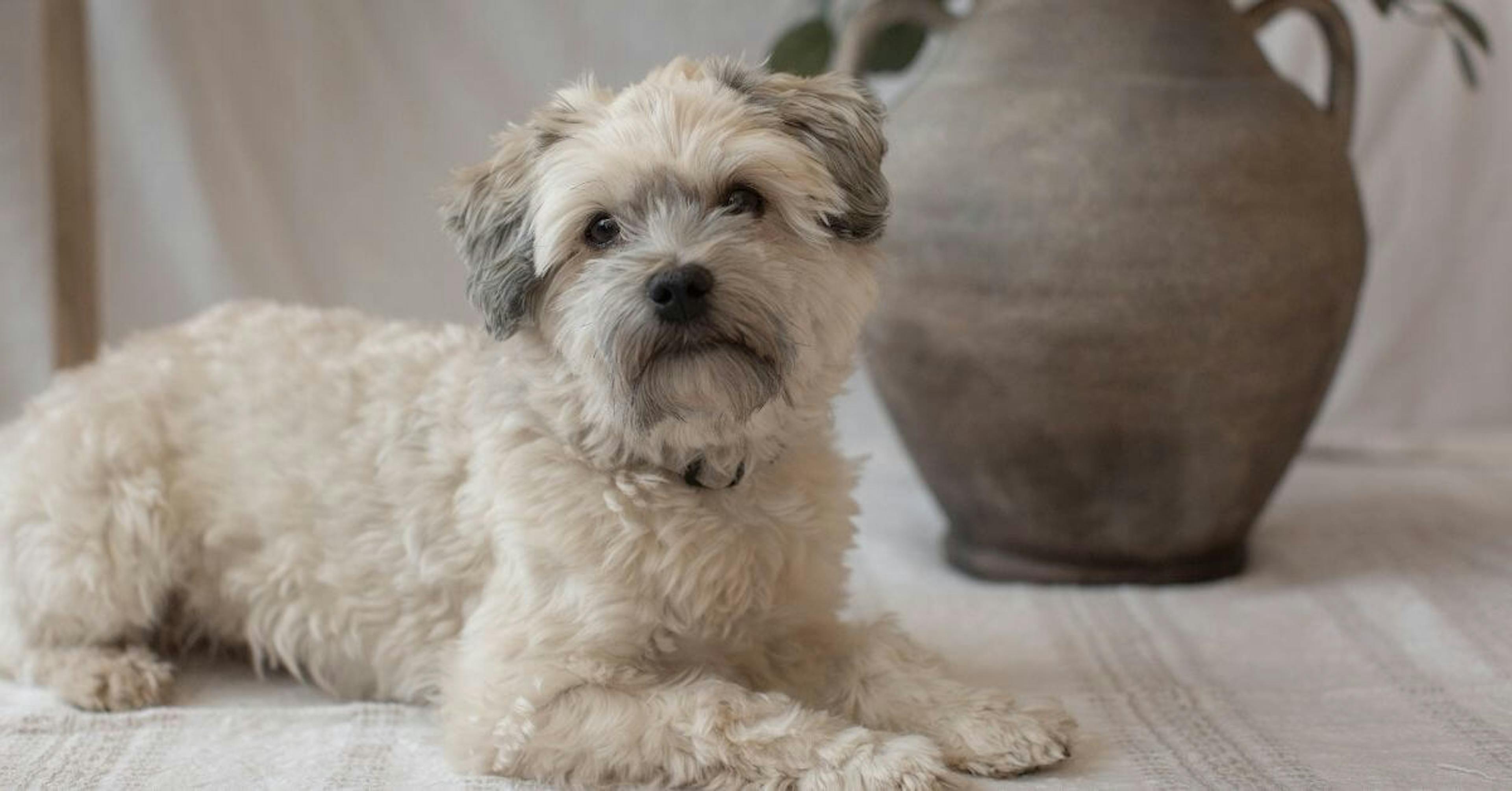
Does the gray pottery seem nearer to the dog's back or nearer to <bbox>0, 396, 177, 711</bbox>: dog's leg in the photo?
the dog's back

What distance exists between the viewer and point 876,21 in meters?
3.02

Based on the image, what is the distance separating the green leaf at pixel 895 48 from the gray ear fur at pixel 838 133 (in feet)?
4.60

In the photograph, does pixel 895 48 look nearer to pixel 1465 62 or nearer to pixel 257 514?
pixel 1465 62

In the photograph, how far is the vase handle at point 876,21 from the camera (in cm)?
300

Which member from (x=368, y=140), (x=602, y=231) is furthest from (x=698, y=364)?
(x=368, y=140)

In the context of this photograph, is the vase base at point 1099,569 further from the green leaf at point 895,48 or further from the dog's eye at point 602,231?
the dog's eye at point 602,231

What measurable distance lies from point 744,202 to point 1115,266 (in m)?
0.97

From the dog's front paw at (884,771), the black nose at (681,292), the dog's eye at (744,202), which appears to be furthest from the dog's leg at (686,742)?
the dog's eye at (744,202)

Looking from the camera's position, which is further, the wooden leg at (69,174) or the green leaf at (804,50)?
the green leaf at (804,50)

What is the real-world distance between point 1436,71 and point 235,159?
2969mm

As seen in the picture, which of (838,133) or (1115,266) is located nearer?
(838,133)

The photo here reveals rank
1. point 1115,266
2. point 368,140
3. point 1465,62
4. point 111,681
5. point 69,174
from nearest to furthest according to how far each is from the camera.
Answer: point 111,681 < point 1115,266 < point 69,174 < point 1465,62 < point 368,140

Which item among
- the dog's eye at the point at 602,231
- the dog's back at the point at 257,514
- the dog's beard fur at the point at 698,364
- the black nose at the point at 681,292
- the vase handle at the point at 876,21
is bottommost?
the dog's back at the point at 257,514

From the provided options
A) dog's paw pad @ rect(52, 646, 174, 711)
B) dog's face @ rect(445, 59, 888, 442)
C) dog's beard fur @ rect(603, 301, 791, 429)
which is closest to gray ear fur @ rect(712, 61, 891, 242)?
dog's face @ rect(445, 59, 888, 442)
